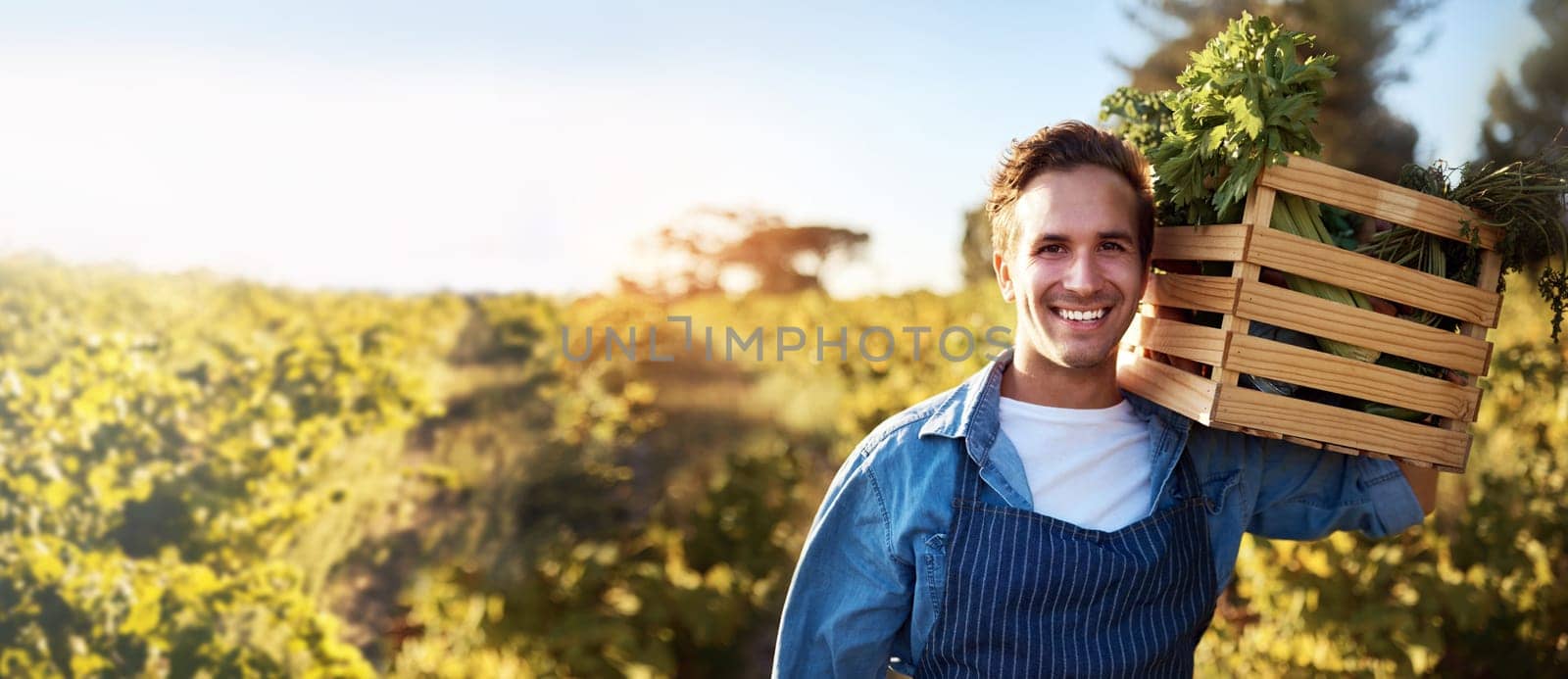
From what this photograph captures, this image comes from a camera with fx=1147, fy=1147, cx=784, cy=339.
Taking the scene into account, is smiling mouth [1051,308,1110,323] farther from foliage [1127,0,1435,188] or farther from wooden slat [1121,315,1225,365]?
foliage [1127,0,1435,188]

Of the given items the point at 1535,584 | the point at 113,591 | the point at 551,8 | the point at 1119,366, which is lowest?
the point at 113,591

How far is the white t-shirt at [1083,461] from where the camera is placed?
1.83 metres

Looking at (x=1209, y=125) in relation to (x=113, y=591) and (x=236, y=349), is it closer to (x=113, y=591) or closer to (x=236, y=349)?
(x=236, y=349)

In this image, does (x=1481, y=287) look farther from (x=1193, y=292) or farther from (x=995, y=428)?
(x=995, y=428)

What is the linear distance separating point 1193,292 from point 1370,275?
25 centimetres

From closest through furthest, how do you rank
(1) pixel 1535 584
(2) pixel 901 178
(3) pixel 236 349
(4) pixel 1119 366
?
(4) pixel 1119 366 < (1) pixel 1535 584 < (3) pixel 236 349 < (2) pixel 901 178

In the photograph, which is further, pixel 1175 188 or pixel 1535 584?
pixel 1535 584

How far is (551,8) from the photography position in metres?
4.07

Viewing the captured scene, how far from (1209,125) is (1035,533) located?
0.67 meters

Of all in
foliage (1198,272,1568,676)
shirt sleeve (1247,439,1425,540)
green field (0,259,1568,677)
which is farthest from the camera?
green field (0,259,1568,677)

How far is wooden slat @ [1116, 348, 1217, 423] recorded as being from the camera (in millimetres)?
1699

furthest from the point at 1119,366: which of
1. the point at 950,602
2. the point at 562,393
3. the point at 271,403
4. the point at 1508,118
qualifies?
the point at 1508,118

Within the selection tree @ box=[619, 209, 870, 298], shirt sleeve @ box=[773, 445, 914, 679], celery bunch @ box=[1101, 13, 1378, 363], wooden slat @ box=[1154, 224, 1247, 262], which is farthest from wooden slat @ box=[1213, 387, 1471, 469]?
tree @ box=[619, 209, 870, 298]

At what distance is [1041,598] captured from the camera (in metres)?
1.75
